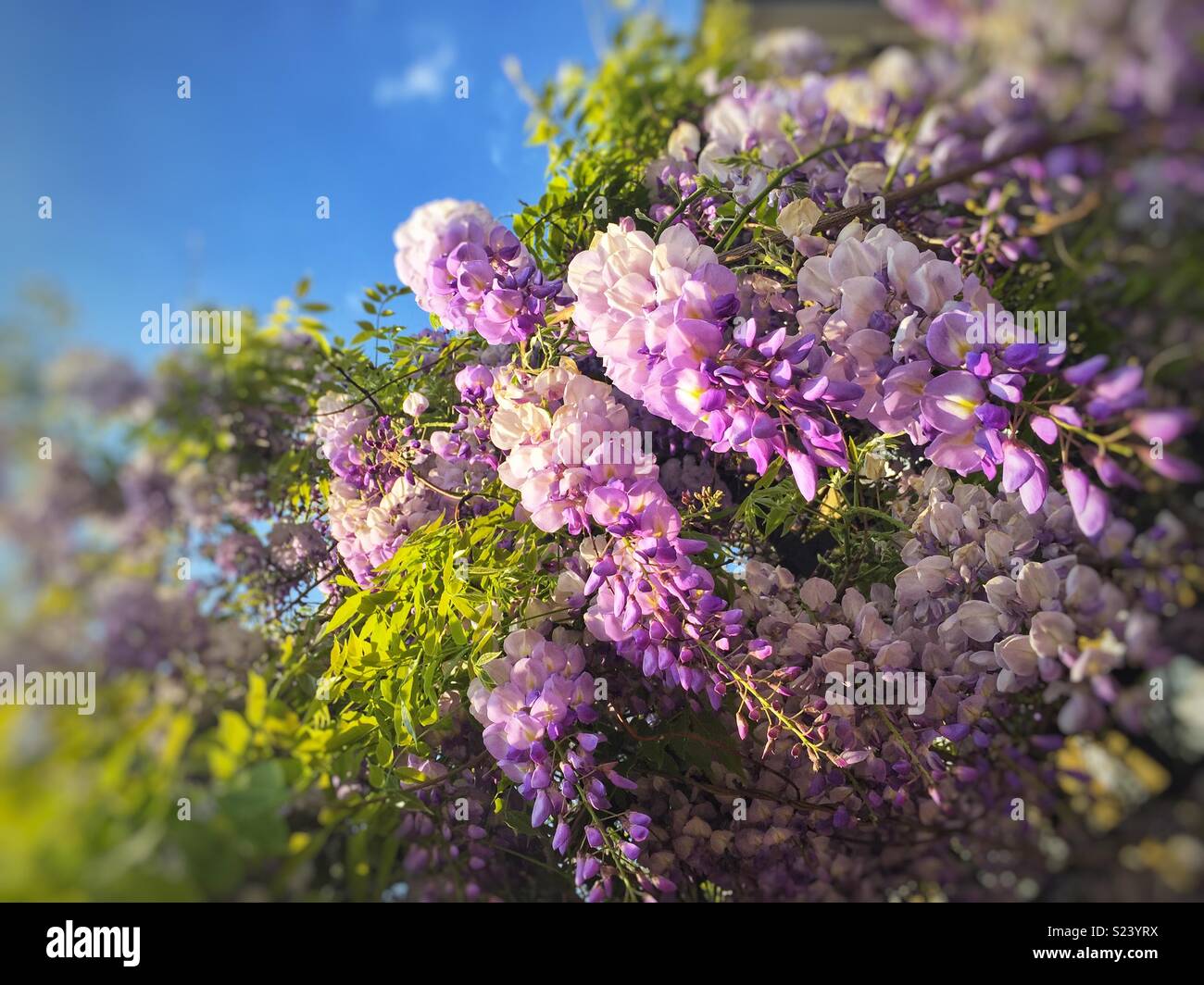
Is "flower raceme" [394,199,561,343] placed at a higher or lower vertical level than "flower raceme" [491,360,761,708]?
higher

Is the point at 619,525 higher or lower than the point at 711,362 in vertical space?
lower

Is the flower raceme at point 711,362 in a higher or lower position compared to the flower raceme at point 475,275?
lower

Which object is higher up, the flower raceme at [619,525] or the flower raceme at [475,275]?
the flower raceme at [475,275]

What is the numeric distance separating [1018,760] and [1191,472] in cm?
29

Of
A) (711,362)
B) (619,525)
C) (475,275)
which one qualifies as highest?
(475,275)

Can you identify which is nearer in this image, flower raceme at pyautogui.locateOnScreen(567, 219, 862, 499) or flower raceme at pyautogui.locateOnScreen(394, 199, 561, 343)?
flower raceme at pyautogui.locateOnScreen(567, 219, 862, 499)

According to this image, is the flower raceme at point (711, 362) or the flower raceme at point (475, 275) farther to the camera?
the flower raceme at point (475, 275)

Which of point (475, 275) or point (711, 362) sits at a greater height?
point (475, 275)

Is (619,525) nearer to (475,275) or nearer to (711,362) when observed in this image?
(711,362)

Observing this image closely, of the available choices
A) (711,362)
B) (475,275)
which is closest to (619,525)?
(711,362)

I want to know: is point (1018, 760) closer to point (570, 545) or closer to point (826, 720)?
point (826, 720)

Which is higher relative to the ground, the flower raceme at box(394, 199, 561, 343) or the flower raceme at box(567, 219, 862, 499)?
the flower raceme at box(394, 199, 561, 343)

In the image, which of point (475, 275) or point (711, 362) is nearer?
point (711, 362)
